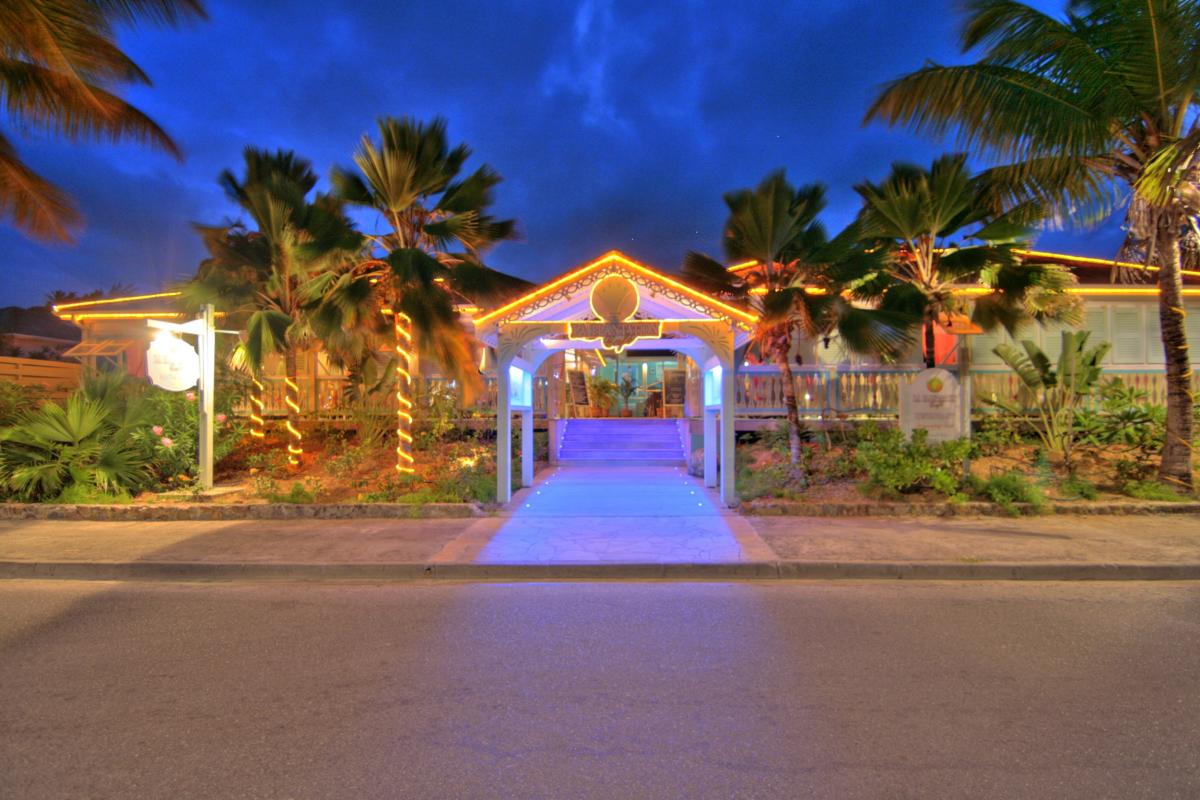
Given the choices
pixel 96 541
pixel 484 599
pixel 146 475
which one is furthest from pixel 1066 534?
pixel 146 475

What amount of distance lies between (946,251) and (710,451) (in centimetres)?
554

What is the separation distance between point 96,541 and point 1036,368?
49.9ft

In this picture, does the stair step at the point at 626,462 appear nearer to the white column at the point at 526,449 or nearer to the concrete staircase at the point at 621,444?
the concrete staircase at the point at 621,444

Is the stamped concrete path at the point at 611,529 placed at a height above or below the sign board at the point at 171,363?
below

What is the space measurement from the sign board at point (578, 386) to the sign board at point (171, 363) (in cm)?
1204

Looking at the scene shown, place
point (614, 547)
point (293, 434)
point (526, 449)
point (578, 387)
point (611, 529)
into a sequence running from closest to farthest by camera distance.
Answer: point (614, 547)
point (611, 529)
point (526, 449)
point (293, 434)
point (578, 387)

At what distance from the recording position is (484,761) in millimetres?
3225

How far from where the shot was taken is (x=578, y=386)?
22.0 m

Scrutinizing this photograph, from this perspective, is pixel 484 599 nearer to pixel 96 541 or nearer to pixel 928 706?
pixel 928 706

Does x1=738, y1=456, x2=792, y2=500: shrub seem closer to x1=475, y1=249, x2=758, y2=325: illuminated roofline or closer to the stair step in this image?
x1=475, y1=249, x2=758, y2=325: illuminated roofline

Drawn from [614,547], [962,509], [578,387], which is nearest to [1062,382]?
[962,509]

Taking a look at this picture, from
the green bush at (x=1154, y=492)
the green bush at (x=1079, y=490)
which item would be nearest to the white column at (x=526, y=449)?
the green bush at (x=1079, y=490)

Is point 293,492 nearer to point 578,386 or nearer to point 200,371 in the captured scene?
point 200,371

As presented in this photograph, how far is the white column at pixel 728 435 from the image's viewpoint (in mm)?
10273
